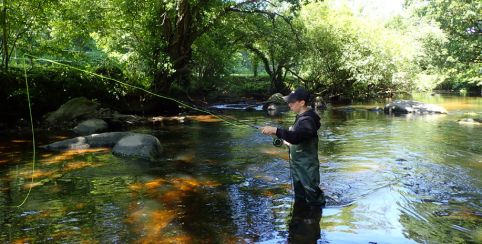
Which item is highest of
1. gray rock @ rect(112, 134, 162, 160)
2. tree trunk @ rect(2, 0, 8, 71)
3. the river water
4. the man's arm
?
tree trunk @ rect(2, 0, 8, 71)

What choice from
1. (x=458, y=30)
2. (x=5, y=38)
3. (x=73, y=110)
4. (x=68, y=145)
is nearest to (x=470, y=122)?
(x=458, y=30)

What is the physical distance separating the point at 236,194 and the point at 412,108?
60.7 feet

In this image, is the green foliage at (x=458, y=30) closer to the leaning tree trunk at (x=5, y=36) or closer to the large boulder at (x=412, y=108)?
the large boulder at (x=412, y=108)

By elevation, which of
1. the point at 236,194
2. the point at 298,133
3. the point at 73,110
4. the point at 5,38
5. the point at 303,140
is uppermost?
the point at 5,38

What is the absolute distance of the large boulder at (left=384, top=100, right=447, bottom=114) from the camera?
22.1m

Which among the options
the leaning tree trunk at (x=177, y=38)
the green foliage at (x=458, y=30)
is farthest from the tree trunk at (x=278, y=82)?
the leaning tree trunk at (x=177, y=38)

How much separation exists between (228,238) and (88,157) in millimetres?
6058

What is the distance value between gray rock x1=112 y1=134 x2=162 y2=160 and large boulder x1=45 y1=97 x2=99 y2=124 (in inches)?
244

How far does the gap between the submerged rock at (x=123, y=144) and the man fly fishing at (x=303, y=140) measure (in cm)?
508

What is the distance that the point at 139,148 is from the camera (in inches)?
397

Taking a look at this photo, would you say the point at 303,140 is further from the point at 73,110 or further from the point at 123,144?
the point at 73,110

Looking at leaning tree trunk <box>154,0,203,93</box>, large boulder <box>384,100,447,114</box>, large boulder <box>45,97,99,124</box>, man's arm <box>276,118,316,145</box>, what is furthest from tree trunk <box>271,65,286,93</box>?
man's arm <box>276,118,316,145</box>

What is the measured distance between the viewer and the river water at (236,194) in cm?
521

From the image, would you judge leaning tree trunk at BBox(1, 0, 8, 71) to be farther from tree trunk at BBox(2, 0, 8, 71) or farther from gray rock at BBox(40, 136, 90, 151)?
gray rock at BBox(40, 136, 90, 151)
